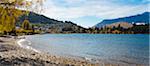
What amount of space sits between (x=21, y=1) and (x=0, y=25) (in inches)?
140

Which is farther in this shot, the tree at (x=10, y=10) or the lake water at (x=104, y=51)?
the lake water at (x=104, y=51)

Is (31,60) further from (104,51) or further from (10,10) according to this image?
(104,51)

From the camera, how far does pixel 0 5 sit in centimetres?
2516

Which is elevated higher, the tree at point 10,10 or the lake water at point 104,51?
the tree at point 10,10

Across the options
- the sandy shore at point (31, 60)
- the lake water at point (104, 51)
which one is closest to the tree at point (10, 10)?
the sandy shore at point (31, 60)

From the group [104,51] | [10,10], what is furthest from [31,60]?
[104,51]

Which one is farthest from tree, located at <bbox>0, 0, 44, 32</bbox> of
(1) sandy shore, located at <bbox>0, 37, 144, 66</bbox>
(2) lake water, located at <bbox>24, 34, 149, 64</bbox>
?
(2) lake water, located at <bbox>24, 34, 149, 64</bbox>

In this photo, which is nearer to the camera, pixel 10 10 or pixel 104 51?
pixel 10 10

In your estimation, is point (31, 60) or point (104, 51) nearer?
point (31, 60)

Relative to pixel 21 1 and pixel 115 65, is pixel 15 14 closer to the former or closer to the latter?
pixel 21 1

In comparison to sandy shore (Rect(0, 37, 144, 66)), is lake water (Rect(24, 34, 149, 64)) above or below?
below

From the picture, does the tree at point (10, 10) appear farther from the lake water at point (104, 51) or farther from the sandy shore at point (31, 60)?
the lake water at point (104, 51)

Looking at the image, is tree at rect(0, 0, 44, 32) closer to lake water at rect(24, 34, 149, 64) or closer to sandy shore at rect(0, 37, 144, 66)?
sandy shore at rect(0, 37, 144, 66)

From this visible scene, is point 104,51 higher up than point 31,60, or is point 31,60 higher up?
point 31,60
